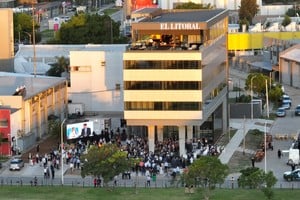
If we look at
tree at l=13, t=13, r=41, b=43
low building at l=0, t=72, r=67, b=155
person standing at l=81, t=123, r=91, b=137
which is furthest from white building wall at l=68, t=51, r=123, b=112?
tree at l=13, t=13, r=41, b=43

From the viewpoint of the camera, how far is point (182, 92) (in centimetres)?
5700

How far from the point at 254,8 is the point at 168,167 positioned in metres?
79.0

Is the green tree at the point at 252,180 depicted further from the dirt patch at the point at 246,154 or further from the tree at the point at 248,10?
the tree at the point at 248,10

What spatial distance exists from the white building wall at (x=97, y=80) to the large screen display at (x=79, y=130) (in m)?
10.8

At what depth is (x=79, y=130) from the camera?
6047 cm

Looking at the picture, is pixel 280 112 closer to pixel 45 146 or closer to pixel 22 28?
pixel 45 146

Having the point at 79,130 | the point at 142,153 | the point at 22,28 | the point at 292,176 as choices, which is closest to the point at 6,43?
the point at 79,130

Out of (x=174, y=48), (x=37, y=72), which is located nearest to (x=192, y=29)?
(x=174, y=48)

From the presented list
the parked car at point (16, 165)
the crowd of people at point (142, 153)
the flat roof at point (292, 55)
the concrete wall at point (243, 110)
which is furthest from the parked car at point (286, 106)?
the parked car at point (16, 165)

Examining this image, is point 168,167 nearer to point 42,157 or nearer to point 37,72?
point 42,157

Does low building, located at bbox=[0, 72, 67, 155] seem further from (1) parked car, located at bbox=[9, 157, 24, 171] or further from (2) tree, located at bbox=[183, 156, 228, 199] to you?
(2) tree, located at bbox=[183, 156, 228, 199]

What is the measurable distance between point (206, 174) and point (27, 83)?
26654 millimetres

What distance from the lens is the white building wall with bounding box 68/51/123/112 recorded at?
71938 millimetres

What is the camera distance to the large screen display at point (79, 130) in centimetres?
6019
